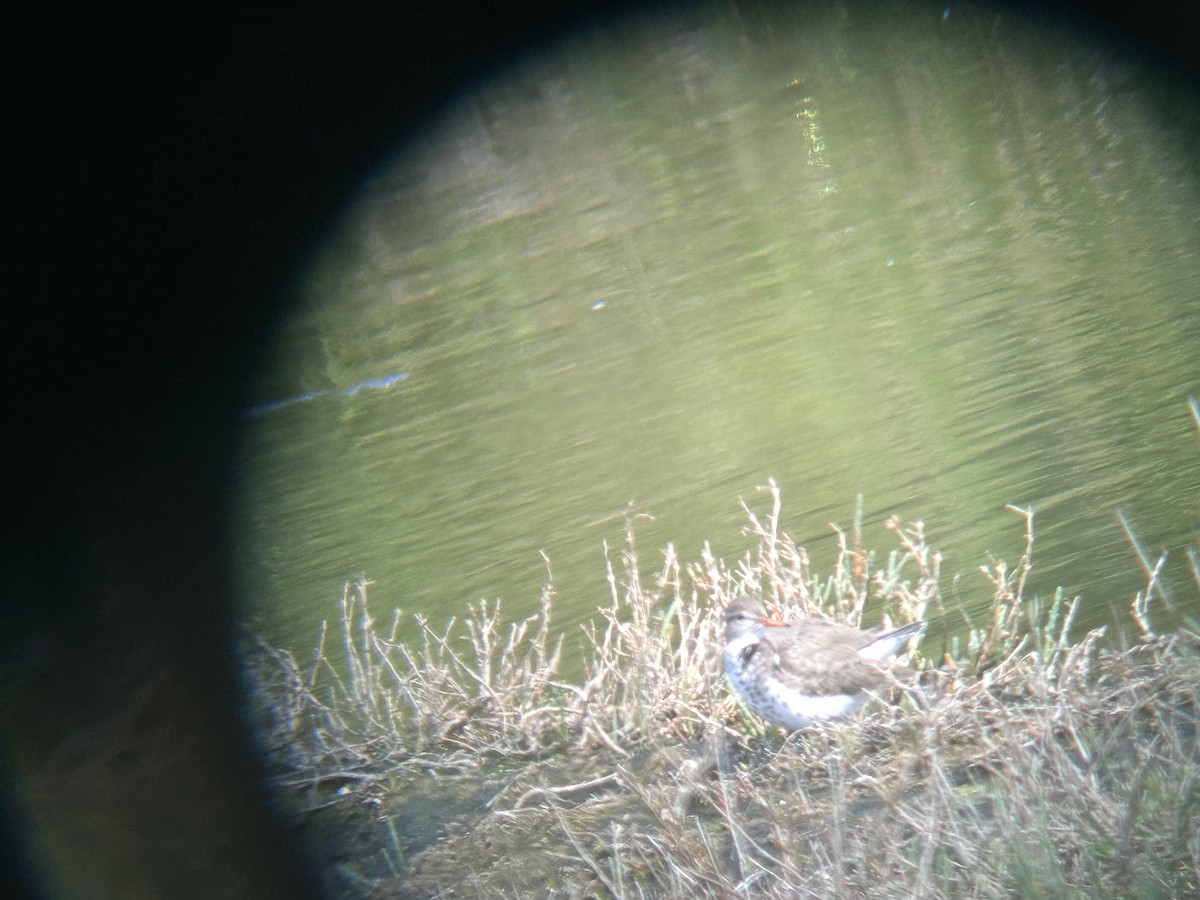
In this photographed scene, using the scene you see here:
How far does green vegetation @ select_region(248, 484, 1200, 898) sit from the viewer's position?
2.61 m

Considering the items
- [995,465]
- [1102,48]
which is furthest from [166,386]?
[1102,48]

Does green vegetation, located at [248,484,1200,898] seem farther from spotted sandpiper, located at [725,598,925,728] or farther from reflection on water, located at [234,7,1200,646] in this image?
reflection on water, located at [234,7,1200,646]

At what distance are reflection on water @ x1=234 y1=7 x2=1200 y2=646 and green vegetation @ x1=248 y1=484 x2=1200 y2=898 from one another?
75cm

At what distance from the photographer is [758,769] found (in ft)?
11.9

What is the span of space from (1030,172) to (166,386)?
20.3ft

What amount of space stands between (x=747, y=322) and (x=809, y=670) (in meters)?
5.82

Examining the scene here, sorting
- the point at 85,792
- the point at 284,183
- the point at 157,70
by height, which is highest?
the point at 157,70

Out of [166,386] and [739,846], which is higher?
[166,386]

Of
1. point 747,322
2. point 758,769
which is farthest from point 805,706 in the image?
point 747,322

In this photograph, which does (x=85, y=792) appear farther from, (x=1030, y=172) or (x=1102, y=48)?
(x=1102, y=48)

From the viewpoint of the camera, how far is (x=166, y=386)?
732 centimetres

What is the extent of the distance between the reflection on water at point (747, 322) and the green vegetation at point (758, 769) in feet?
2.46

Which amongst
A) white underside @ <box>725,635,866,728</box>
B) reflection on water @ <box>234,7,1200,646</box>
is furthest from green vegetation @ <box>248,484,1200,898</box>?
reflection on water @ <box>234,7,1200,646</box>

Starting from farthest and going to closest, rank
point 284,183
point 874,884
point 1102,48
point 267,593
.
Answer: point 1102,48
point 284,183
point 267,593
point 874,884
